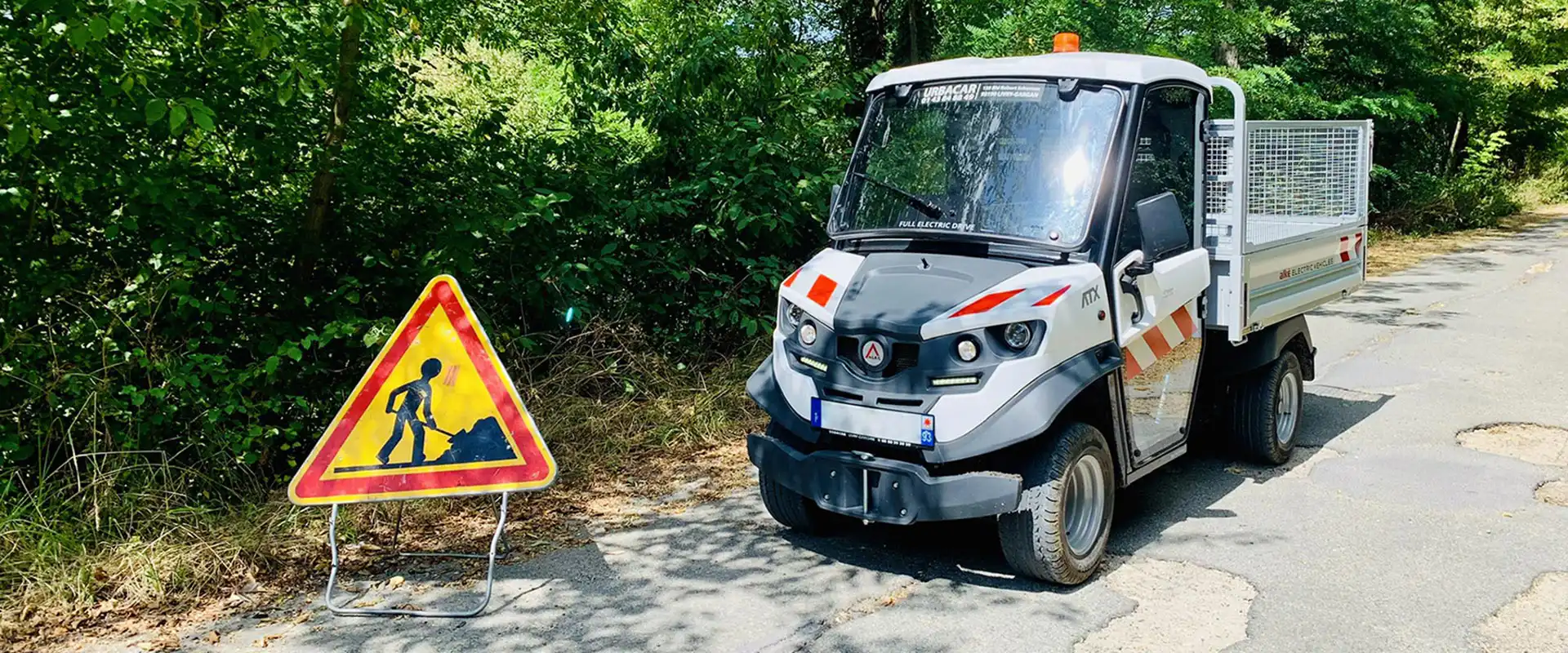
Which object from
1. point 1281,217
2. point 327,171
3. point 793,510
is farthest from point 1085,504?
point 327,171

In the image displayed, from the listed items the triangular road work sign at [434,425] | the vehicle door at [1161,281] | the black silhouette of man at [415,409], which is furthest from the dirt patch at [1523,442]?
the black silhouette of man at [415,409]

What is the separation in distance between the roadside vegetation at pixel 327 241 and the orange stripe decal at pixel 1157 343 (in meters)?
2.49

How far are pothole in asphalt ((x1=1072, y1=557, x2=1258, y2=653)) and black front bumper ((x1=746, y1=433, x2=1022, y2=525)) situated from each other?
605 millimetres

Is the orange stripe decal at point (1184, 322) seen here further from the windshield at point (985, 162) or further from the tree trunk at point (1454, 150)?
the tree trunk at point (1454, 150)

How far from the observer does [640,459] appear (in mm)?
6961

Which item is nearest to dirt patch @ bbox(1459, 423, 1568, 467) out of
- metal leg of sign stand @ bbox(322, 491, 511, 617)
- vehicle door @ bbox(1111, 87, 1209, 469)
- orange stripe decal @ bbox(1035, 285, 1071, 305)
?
vehicle door @ bbox(1111, 87, 1209, 469)

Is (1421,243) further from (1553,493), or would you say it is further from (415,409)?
(415,409)

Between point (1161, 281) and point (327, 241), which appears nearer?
point (1161, 281)

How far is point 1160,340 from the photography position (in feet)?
17.5

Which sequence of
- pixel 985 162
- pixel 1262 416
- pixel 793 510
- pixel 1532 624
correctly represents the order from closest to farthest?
pixel 1532 624 < pixel 985 162 < pixel 793 510 < pixel 1262 416

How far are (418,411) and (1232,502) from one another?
12.9 ft

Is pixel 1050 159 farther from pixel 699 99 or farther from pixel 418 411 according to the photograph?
pixel 699 99

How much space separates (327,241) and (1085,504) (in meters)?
4.39

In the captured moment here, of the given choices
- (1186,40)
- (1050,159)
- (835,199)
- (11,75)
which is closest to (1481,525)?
(1050,159)
